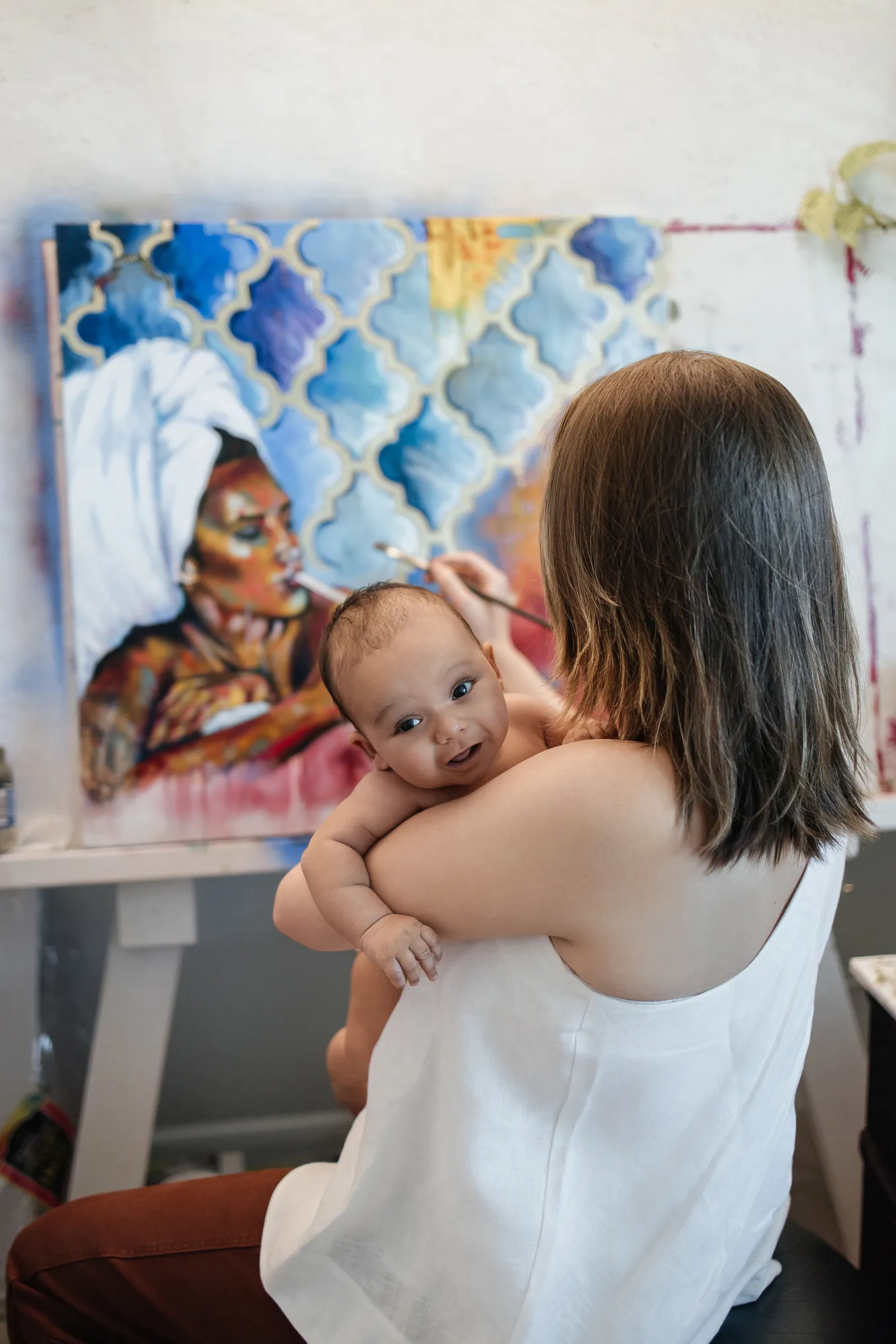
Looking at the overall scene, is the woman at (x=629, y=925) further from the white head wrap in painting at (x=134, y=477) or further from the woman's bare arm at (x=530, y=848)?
the white head wrap in painting at (x=134, y=477)

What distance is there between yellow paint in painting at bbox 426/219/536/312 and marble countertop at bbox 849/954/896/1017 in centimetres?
107

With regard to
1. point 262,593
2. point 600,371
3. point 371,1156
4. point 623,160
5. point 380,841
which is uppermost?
point 623,160

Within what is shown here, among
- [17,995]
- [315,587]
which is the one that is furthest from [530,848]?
[17,995]

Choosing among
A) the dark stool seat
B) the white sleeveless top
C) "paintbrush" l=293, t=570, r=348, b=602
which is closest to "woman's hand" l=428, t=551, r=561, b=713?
"paintbrush" l=293, t=570, r=348, b=602

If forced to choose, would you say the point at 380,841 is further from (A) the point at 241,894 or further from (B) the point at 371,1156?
(A) the point at 241,894

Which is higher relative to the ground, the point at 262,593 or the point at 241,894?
the point at 262,593

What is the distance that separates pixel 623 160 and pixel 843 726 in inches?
46.0

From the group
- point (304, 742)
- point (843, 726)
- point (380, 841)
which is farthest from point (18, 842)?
point (843, 726)

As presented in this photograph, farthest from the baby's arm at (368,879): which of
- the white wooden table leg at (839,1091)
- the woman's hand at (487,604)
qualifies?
the white wooden table leg at (839,1091)

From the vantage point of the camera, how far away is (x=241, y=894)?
1.88m

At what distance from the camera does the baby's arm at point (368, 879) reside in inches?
31.9

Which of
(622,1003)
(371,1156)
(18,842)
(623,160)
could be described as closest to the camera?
(622,1003)

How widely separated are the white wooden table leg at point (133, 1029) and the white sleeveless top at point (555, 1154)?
0.65 meters

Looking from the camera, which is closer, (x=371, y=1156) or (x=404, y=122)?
(x=371, y=1156)
